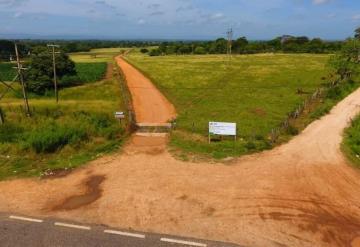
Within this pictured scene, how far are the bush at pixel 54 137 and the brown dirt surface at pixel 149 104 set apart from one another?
258 inches

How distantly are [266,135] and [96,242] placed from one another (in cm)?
1493

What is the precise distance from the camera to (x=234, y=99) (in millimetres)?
37625

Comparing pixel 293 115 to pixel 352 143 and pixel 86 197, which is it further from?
pixel 86 197

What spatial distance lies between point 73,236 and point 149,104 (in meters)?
23.1

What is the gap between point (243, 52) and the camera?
120 metres

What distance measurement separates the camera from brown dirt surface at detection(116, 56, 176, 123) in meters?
29.3

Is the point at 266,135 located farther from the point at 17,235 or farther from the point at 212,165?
the point at 17,235

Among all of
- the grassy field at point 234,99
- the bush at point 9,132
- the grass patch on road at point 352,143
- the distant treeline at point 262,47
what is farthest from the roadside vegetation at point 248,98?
the distant treeline at point 262,47

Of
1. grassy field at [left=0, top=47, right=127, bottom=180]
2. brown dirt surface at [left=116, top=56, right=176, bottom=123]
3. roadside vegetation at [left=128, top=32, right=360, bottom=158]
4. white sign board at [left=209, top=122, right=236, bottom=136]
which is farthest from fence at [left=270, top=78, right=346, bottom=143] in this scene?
grassy field at [left=0, top=47, right=127, bottom=180]

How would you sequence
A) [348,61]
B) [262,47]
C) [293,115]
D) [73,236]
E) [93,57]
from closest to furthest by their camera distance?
[73,236], [293,115], [348,61], [93,57], [262,47]

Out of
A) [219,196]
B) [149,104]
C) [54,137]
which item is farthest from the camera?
[149,104]

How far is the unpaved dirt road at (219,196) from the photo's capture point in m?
12.6

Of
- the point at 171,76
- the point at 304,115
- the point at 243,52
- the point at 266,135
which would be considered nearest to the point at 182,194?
the point at 266,135

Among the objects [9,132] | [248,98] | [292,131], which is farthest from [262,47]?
[9,132]
